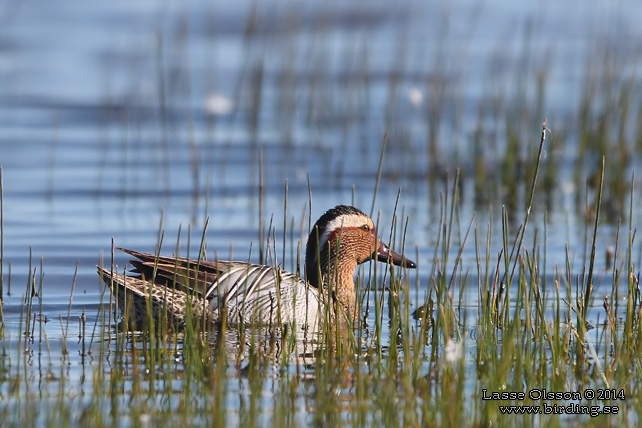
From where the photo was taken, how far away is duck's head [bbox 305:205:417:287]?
7.79 meters

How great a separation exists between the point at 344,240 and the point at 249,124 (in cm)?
712

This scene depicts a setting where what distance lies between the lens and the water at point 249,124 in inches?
420

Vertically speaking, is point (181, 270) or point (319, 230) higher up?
point (319, 230)

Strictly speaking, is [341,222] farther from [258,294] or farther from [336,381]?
[336,381]

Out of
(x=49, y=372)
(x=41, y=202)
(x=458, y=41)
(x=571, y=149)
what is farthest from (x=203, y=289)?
(x=458, y=41)

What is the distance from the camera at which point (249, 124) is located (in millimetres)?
14773

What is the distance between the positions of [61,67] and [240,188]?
741cm

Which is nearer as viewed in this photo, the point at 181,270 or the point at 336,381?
the point at 336,381

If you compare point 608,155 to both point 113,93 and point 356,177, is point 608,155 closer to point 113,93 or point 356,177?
point 356,177

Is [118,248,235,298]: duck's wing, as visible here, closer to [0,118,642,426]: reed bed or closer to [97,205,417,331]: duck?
[97,205,417,331]: duck

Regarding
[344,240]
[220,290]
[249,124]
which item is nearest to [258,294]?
[220,290]

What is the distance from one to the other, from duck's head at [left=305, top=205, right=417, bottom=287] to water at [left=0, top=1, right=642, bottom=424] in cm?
25

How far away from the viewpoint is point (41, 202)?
39.1 ft

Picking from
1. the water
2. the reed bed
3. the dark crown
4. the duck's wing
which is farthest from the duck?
the reed bed
